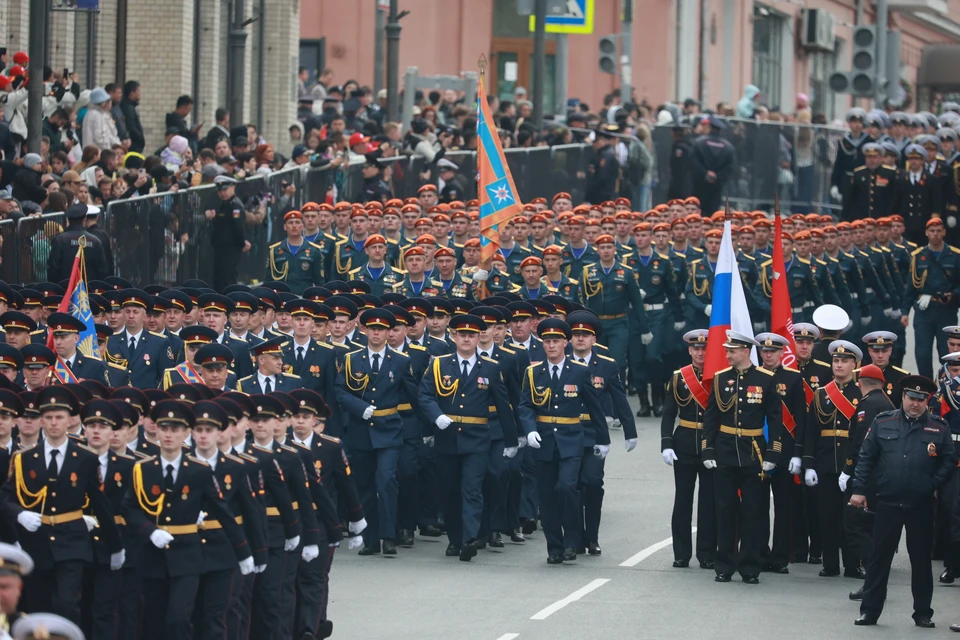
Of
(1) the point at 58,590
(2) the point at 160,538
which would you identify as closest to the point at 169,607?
(2) the point at 160,538

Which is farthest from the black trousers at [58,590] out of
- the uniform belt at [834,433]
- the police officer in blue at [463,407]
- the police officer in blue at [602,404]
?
the uniform belt at [834,433]

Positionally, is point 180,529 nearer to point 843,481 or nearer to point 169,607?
point 169,607

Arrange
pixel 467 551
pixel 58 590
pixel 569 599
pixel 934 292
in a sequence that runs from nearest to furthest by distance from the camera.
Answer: pixel 58 590, pixel 569 599, pixel 467 551, pixel 934 292

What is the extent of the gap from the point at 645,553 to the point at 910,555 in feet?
9.38

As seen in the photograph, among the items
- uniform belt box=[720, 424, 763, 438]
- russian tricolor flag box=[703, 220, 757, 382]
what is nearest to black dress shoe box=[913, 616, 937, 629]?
uniform belt box=[720, 424, 763, 438]

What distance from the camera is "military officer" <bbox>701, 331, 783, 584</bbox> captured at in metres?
15.5

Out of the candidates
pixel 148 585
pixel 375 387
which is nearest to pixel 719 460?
pixel 375 387

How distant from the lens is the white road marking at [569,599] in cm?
1405

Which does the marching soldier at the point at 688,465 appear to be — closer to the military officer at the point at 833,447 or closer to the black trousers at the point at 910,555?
the military officer at the point at 833,447

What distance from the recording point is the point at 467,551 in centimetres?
1605

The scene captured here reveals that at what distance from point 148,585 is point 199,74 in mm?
21665

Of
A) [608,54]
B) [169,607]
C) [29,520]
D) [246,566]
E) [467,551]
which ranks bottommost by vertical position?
[467,551]

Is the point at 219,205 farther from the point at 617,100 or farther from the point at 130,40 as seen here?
the point at 617,100

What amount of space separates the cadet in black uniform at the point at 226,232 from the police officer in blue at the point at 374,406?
6.83 m
